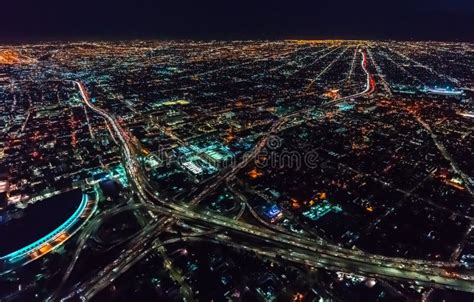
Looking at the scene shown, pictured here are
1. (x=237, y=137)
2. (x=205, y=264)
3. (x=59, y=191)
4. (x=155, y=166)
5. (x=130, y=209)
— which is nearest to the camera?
(x=205, y=264)

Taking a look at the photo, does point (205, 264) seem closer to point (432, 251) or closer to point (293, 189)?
point (293, 189)

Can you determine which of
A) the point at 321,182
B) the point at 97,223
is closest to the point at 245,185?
the point at 321,182

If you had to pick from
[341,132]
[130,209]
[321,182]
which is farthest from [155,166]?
[341,132]

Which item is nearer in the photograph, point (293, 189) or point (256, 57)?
point (293, 189)

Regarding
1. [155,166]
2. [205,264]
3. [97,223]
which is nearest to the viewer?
[205,264]

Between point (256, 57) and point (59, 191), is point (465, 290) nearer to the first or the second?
point (59, 191)

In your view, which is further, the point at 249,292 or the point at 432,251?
the point at 432,251

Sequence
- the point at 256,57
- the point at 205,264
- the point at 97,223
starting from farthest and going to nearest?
the point at 256,57 → the point at 97,223 → the point at 205,264

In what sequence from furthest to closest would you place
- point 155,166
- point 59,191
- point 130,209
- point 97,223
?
point 155,166 → point 59,191 → point 130,209 → point 97,223
